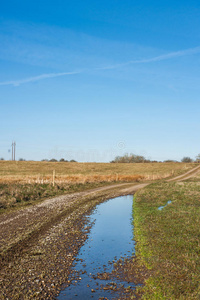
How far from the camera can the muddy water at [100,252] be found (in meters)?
7.77

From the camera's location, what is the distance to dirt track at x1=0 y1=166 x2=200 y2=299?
→ 25.7 feet

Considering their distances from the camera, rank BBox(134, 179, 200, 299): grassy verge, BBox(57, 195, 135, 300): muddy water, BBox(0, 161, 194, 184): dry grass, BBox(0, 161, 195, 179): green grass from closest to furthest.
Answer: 1. BBox(134, 179, 200, 299): grassy verge
2. BBox(57, 195, 135, 300): muddy water
3. BBox(0, 161, 194, 184): dry grass
4. BBox(0, 161, 195, 179): green grass

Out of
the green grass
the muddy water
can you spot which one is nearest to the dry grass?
the green grass

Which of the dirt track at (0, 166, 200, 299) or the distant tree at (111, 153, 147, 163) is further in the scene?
the distant tree at (111, 153, 147, 163)

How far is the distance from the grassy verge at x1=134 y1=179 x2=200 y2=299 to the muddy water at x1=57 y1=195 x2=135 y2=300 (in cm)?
72

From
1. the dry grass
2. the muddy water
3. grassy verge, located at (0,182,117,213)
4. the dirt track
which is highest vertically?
the dry grass

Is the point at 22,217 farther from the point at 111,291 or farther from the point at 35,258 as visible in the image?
the point at 111,291

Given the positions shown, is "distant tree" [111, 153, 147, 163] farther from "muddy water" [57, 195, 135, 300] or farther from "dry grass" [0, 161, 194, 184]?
"muddy water" [57, 195, 135, 300]

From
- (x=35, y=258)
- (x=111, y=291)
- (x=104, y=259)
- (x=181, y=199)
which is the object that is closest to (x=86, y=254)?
(x=104, y=259)

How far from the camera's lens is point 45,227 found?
574 inches

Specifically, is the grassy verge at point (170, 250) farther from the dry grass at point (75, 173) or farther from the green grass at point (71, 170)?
the green grass at point (71, 170)

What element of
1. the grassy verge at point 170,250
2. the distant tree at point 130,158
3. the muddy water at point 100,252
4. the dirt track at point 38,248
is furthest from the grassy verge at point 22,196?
the distant tree at point 130,158

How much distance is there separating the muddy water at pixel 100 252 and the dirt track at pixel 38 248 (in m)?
0.42

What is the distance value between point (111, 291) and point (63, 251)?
3657 millimetres
